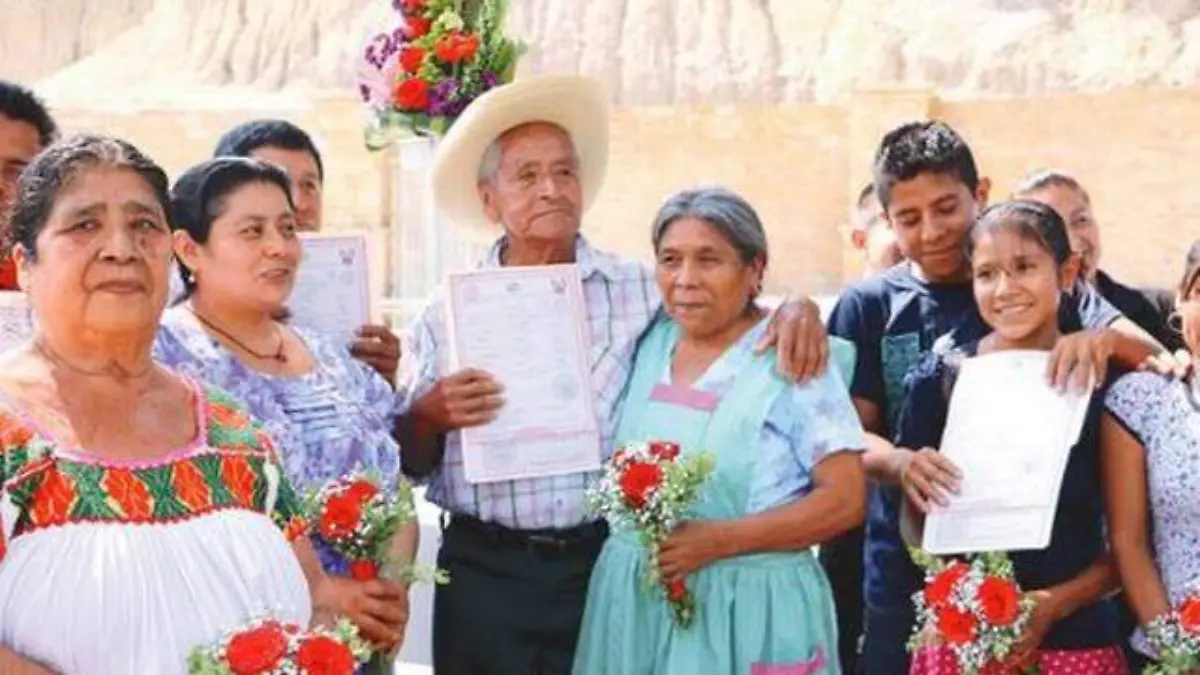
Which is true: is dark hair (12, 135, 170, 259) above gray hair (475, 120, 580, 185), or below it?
below

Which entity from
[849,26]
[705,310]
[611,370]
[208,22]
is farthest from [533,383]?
[208,22]

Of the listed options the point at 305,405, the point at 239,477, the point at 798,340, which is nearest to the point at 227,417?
the point at 239,477

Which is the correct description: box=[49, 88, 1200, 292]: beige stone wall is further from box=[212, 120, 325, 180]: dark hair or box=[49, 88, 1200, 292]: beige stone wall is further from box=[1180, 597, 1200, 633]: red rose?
box=[1180, 597, 1200, 633]: red rose

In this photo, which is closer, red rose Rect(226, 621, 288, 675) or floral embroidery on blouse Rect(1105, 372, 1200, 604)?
red rose Rect(226, 621, 288, 675)

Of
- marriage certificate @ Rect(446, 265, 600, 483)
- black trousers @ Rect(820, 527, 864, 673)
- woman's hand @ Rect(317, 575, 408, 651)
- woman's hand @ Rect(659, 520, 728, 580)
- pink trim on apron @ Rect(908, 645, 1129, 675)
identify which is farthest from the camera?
black trousers @ Rect(820, 527, 864, 673)

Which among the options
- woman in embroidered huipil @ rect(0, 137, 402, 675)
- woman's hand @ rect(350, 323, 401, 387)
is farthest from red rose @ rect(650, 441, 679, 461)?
woman's hand @ rect(350, 323, 401, 387)

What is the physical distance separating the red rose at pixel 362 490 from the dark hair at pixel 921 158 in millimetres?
1818

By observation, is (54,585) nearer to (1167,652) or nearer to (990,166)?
(1167,652)

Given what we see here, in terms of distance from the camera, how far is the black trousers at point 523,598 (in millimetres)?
4273

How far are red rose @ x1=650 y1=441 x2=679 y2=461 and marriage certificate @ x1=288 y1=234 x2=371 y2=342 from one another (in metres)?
1.19

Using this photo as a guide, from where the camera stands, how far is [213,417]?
287 cm

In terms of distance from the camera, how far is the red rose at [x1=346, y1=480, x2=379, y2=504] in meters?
3.40

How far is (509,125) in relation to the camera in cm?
446

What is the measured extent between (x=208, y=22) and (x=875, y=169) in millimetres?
39858
